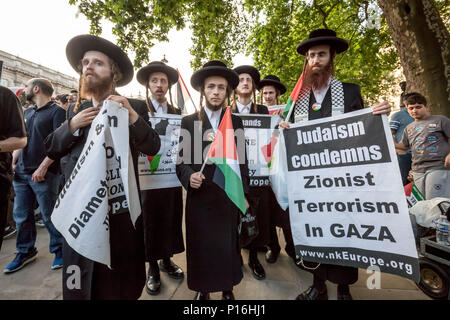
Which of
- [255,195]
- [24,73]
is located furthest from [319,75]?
[24,73]

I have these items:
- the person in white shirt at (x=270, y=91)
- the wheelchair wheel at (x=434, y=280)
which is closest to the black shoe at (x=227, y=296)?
the wheelchair wheel at (x=434, y=280)

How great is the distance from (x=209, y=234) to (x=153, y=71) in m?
2.36

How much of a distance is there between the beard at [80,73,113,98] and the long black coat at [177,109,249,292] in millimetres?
852

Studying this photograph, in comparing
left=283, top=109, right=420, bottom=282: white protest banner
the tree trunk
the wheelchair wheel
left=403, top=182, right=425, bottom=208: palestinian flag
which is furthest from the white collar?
Result: the tree trunk

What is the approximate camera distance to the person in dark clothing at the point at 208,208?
6.76ft

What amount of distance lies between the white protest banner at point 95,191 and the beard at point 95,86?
372 mm

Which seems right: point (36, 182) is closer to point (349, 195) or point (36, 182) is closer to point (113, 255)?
point (113, 255)

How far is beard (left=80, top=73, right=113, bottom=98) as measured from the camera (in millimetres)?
1698

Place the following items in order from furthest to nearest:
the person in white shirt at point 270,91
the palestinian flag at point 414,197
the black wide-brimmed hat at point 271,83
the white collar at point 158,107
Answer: the person in white shirt at point 270,91
the black wide-brimmed hat at point 271,83
the palestinian flag at point 414,197
the white collar at point 158,107

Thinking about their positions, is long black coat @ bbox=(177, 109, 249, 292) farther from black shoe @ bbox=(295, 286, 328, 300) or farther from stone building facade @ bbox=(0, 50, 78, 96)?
stone building facade @ bbox=(0, 50, 78, 96)

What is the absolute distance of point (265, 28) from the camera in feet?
27.4

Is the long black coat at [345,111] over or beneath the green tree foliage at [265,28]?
beneath

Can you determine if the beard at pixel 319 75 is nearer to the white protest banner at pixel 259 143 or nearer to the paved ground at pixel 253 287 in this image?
the white protest banner at pixel 259 143
